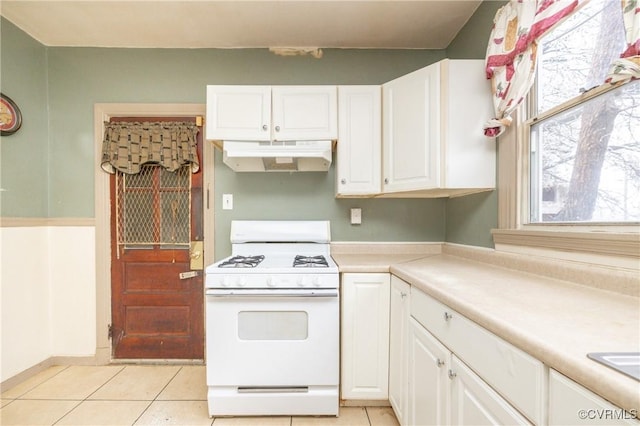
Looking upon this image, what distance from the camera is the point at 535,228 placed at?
4.65ft

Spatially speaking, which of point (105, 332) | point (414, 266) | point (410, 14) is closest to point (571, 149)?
point (414, 266)

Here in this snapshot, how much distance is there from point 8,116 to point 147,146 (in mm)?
855

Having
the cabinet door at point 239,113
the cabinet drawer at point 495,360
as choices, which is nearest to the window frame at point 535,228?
the cabinet drawer at point 495,360

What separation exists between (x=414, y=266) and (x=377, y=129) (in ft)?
3.11

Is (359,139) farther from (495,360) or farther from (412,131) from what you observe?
(495,360)

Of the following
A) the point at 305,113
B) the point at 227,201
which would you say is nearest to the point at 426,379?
the point at 305,113

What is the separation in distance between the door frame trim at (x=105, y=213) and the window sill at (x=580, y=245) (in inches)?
80.5

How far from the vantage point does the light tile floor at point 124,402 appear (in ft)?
5.56

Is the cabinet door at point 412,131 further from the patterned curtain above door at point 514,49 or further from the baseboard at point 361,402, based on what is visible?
the baseboard at point 361,402

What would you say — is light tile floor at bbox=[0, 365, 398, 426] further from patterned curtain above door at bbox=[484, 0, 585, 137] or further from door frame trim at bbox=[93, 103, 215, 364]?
patterned curtain above door at bbox=[484, 0, 585, 137]

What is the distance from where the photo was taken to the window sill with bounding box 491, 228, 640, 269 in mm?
962

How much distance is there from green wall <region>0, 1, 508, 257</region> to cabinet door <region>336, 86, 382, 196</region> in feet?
1.13

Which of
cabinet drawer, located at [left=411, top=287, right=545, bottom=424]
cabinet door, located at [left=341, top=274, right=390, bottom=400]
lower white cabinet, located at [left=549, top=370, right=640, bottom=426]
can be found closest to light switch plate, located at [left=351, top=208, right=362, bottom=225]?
cabinet door, located at [left=341, top=274, right=390, bottom=400]

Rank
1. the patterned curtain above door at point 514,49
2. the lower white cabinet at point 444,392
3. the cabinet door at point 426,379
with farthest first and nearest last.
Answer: the patterned curtain above door at point 514,49
the cabinet door at point 426,379
the lower white cabinet at point 444,392
